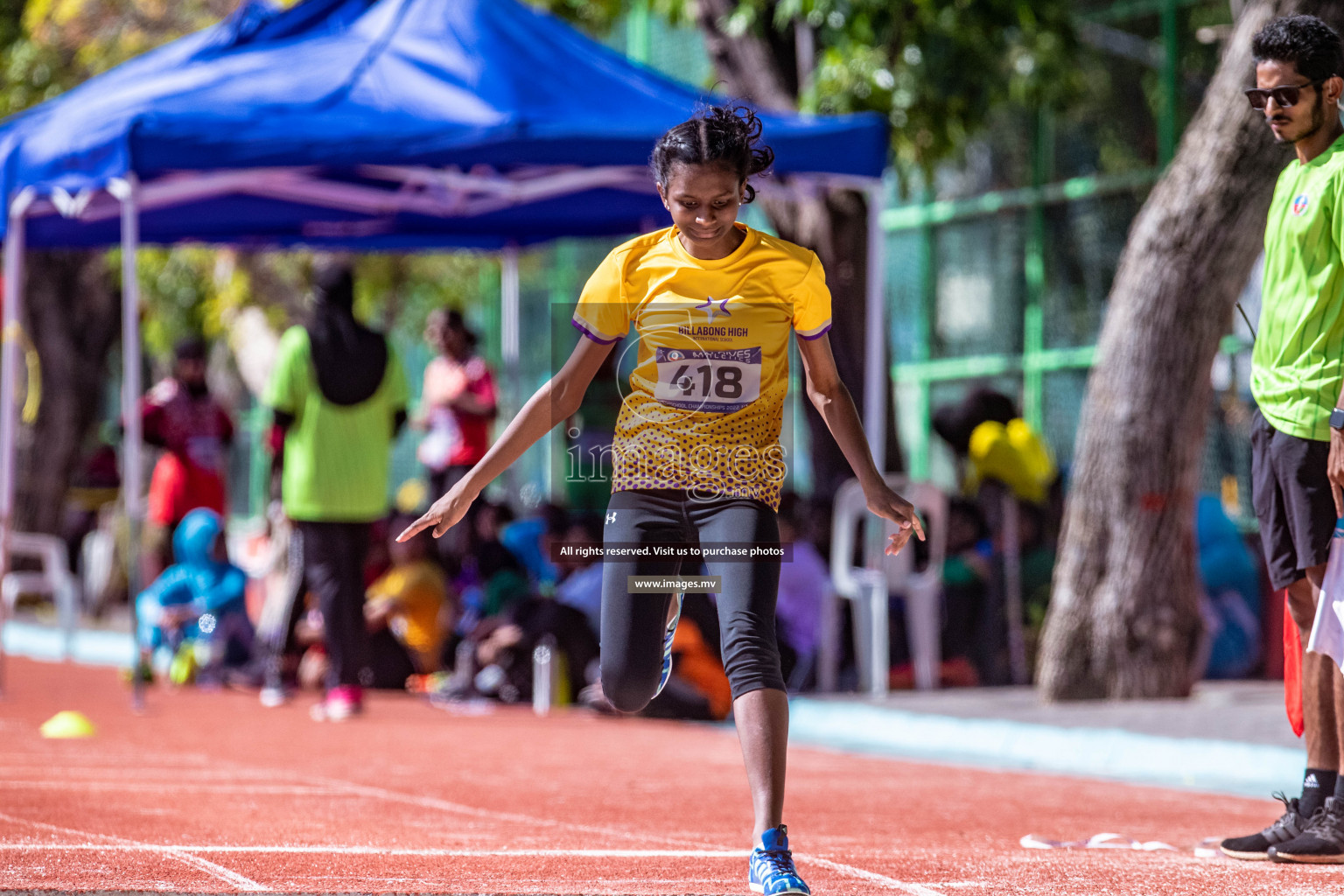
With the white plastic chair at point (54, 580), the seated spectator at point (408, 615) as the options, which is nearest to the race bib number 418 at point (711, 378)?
the seated spectator at point (408, 615)

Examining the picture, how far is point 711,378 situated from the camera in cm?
500

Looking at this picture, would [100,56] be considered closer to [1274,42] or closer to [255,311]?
[255,311]

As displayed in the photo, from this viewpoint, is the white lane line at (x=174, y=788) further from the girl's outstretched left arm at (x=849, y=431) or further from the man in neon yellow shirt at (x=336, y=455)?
the girl's outstretched left arm at (x=849, y=431)

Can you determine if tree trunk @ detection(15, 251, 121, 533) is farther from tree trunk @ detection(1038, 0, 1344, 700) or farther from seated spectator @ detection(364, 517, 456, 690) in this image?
tree trunk @ detection(1038, 0, 1344, 700)

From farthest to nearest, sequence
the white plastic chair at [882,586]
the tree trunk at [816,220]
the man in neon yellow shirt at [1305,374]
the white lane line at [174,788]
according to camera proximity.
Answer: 1. the tree trunk at [816,220]
2. the white plastic chair at [882,586]
3. the white lane line at [174,788]
4. the man in neon yellow shirt at [1305,374]

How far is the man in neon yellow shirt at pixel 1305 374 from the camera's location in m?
5.61

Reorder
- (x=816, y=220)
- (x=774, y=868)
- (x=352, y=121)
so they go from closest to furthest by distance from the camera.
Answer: (x=774, y=868) → (x=352, y=121) → (x=816, y=220)

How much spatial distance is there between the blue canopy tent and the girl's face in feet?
14.9

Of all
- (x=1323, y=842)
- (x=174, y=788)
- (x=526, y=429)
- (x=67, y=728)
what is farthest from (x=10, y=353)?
(x=1323, y=842)

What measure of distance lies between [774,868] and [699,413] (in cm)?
112

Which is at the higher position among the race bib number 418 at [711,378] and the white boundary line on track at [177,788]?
the race bib number 418 at [711,378]

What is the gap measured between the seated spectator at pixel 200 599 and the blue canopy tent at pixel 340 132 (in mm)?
1269

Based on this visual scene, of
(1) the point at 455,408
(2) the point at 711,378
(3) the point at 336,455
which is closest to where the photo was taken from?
(2) the point at 711,378

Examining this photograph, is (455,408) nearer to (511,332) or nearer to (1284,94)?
(511,332)
